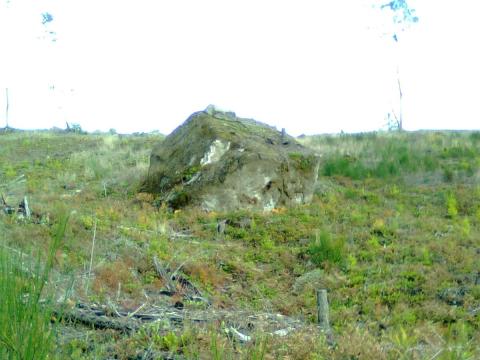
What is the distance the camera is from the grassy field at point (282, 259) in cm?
559

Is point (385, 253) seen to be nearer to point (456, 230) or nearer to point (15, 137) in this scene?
point (456, 230)

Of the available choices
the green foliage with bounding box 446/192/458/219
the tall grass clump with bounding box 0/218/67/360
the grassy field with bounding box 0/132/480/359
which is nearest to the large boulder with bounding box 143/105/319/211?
the grassy field with bounding box 0/132/480/359

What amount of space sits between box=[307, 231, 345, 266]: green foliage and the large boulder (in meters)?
3.26

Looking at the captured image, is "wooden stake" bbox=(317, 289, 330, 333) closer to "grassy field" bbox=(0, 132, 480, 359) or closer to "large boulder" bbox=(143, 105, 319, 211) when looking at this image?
"grassy field" bbox=(0, 132, 480, 359)

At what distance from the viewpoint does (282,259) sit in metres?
12.0

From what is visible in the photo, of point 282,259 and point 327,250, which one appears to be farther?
point 282,259

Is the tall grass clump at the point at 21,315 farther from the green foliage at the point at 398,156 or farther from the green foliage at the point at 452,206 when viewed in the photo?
the green foliage at the point at 398,156

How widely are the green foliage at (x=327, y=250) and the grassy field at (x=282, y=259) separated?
24mm

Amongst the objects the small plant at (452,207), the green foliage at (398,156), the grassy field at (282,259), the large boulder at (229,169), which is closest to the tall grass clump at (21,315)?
the grassy field at (282,259)

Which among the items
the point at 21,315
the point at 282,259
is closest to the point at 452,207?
the point at 282,259

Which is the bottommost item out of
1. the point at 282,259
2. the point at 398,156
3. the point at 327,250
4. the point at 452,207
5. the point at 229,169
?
the point at 282,259

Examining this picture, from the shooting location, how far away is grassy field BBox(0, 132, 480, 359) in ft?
18.4

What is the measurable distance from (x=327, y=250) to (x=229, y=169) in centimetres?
411

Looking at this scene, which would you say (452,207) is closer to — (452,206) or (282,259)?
(452,206)
